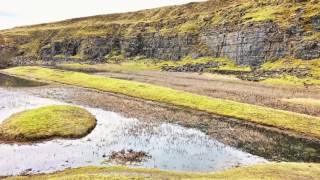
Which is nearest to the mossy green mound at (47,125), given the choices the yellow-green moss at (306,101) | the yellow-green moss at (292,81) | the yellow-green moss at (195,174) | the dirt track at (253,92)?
the yellow-green moss at (195,174)

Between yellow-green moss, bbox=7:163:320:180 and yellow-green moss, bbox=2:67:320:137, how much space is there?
72.9ft

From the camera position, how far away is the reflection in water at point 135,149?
45.0 meters

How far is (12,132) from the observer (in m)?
56.4

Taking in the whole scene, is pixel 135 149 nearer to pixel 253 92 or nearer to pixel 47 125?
pixel 47 125

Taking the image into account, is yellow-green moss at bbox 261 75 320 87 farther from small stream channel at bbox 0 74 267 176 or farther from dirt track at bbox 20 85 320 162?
small stream channel at bbox 0 74 267 176

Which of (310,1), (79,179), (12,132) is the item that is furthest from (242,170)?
(310,1)

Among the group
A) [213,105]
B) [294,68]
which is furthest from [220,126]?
[294,68]

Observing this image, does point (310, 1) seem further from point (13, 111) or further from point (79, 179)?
point (79, 179)

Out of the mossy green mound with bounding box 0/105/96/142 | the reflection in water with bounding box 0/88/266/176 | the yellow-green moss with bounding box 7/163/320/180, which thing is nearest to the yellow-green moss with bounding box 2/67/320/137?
the reflection in water with bounding box 0/88/266/176

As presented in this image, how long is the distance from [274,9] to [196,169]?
464ft

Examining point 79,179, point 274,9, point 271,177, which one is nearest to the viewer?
point 79,179

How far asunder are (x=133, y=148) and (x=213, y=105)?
34804 mm

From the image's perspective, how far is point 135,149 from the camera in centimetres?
5144

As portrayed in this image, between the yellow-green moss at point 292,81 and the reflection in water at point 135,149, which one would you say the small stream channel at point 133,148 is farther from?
the yellow-green moss at point 292,81
